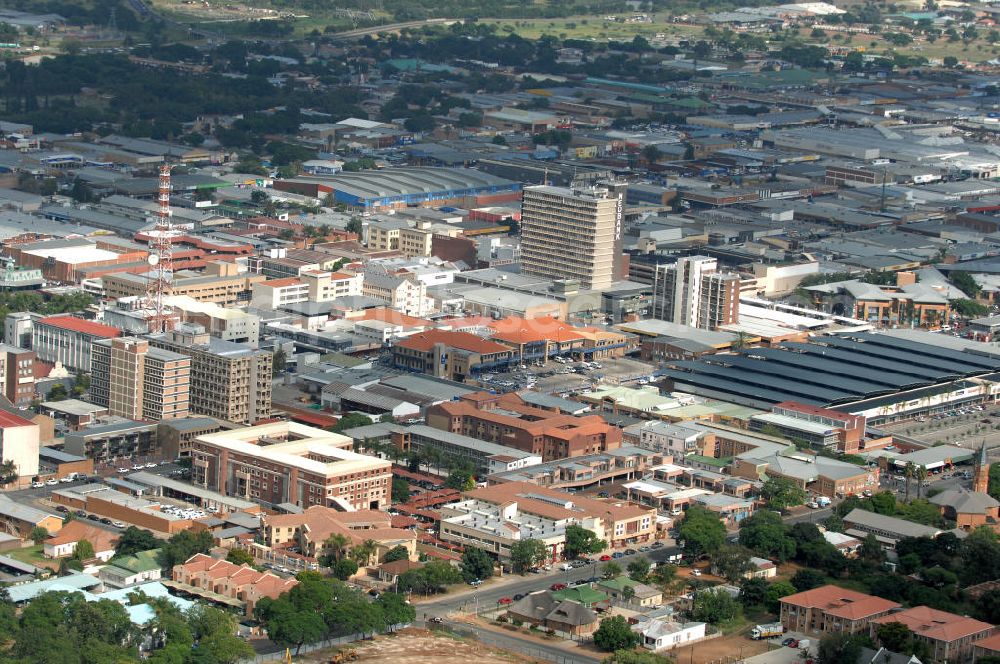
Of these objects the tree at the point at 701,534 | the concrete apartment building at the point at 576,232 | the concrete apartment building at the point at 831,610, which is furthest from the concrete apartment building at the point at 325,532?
the concrete apartment building at the point at 576,232

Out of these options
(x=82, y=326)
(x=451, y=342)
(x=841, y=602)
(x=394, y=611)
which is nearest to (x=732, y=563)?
(x=841, y=602)

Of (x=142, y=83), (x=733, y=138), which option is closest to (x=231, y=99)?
(x=142, y=83)

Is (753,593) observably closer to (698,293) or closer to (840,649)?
(840,649)

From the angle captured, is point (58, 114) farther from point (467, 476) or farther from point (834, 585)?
point (834, 585)

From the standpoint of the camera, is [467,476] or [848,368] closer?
[467,476]

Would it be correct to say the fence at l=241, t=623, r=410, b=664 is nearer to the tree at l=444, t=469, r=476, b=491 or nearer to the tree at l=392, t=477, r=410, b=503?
the tree at l=392, t=477, r=410, b=503

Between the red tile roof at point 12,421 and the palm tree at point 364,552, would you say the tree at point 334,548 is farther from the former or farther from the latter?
the red tile roof at point 12,421
